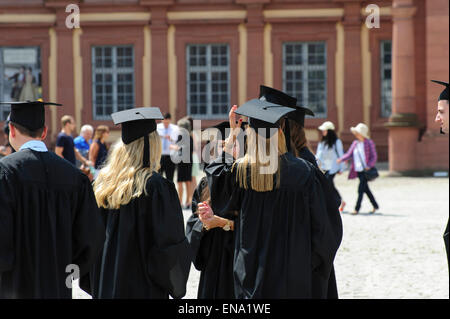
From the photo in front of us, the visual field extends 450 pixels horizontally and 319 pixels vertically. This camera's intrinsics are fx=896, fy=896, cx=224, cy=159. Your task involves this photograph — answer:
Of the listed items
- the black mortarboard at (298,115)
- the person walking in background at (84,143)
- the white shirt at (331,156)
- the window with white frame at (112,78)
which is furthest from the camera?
the window with white frame at (112,78)

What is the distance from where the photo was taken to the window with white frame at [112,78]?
26.8 meters

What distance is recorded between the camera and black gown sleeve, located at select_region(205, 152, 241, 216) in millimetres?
5172

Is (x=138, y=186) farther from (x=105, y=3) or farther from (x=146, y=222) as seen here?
(x=105, y=3)

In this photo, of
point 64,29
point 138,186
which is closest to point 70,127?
point 138,186

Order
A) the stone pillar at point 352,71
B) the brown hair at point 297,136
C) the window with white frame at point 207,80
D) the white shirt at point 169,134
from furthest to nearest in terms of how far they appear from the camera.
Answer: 1. the window with white frame at point 207,80
2. the stone pillar at point 352,71
3. the white shirt at point 169,134
4. the brown hair at point 297,136

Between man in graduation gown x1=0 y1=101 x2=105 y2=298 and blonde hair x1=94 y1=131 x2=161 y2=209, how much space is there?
0.32 m

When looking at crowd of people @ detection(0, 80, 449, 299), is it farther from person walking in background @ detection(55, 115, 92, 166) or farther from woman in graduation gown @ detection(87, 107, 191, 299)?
person walking in background @ detection(55, 115, 92, 166)

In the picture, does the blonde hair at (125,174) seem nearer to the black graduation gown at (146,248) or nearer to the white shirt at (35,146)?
the black graduation gown at (146,248)

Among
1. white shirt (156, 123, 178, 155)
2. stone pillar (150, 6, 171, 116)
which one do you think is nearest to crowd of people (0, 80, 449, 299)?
white shirt (156, 123, 178, 155)

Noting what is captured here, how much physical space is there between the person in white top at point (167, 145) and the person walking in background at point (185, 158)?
118 millimetres

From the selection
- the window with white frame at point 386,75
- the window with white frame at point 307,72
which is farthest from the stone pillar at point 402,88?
the window with white frame at point 307,72

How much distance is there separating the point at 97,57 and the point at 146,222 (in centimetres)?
2239

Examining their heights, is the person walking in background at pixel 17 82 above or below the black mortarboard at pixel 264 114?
above

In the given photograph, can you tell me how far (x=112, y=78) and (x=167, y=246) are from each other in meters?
22.5
